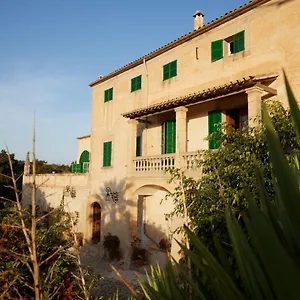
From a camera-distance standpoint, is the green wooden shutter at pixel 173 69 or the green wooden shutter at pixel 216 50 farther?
the green wooden shutter at pixel 173 69

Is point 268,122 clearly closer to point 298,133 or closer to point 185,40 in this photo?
point 298,133

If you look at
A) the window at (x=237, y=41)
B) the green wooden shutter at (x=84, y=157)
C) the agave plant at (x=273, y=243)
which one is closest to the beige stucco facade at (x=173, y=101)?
the window at (x=237, y=41)

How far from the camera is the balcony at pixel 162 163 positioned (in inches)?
413

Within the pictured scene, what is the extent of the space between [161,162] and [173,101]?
226 centimetres

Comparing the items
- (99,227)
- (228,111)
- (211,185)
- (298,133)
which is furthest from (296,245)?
(99,227)

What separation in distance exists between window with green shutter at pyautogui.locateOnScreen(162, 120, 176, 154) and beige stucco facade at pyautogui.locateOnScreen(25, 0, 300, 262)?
27cm

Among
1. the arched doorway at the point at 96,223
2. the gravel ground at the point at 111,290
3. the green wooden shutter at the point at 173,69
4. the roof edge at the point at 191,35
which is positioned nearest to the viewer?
the gravel ground at the point at 111,290

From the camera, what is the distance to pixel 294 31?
30.9 ft

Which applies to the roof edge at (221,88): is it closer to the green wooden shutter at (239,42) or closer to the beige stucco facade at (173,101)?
the beige stucco facade at (173,101)

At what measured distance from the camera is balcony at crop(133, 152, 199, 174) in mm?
10500

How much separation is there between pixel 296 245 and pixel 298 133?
0.42 m

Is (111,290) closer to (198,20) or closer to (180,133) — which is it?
(180,133)

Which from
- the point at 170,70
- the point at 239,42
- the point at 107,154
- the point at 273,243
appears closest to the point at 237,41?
the point at 239,42

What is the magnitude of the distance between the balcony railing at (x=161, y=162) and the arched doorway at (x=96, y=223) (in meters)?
4.54
